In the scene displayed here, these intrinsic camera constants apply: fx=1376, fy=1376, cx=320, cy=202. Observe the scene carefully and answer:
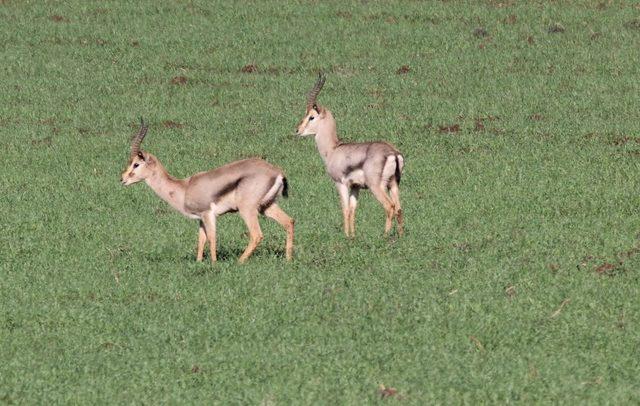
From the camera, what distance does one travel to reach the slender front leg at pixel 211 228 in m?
13.6

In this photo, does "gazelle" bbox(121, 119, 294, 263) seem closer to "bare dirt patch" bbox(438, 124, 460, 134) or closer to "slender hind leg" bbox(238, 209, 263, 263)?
"slender hind leg" bbox(238, 209, 263, 263)

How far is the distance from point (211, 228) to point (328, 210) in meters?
3.48

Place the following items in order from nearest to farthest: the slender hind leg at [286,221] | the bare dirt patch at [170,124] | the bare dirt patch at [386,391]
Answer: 1. the bare dirt patch at [386,391]
2. the slender hind leg at [286,221]
3. the bare dirt patch at [170,124]

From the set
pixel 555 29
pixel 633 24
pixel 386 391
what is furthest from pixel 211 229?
pixel 633 24

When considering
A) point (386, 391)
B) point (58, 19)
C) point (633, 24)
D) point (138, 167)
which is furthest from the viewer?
point (58, 19)

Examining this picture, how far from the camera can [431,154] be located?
20359mm

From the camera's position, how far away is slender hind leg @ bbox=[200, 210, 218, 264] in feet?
44.5

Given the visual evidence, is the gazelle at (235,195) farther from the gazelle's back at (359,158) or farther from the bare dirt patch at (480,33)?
the bare dirt patch at (480,33)

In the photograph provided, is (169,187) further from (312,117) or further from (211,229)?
(312,117)

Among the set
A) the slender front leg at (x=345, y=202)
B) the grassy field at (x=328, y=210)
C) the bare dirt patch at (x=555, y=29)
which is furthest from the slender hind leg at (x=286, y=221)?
the bare dirt patch at (x=555, y=29)

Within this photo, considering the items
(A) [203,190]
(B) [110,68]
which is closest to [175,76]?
(B) [110,68]

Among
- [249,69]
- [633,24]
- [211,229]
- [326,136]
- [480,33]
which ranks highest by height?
[633,24]

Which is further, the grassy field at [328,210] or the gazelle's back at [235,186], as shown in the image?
the gazelle's back at [235,186]

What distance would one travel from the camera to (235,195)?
13.7 metres
